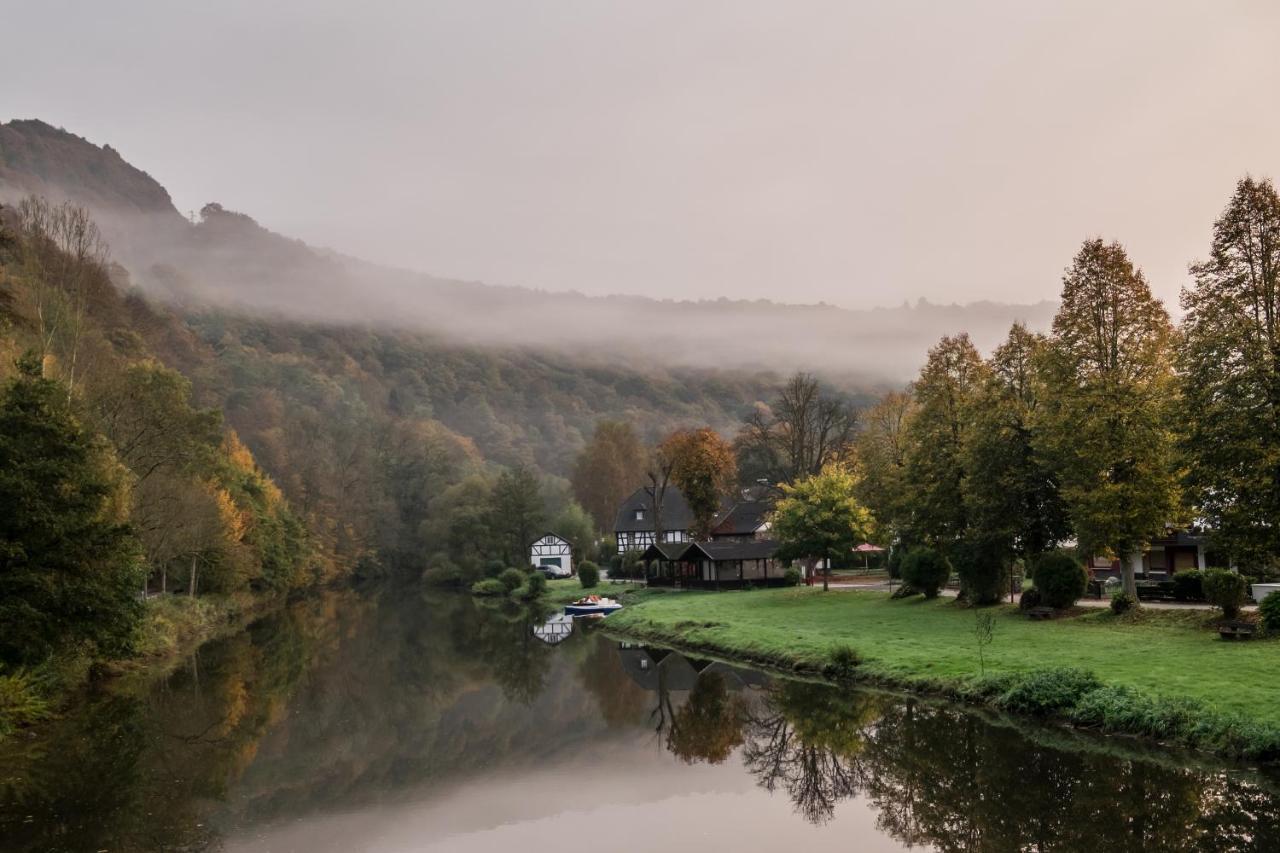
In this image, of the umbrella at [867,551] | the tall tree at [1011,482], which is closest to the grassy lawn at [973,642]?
the tall tree at [1011,482]

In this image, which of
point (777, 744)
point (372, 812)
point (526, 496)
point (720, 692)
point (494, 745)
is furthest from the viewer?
point (526, 496)

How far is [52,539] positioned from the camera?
25375 millimetres

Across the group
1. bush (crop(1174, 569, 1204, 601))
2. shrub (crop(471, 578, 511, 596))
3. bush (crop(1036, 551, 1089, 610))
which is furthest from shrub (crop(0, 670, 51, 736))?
shrub (crop(471, 578, 511, 596))

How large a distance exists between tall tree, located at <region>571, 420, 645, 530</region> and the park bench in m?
83.3

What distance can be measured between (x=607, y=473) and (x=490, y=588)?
89.8 ft

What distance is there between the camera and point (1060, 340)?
36.9 metres

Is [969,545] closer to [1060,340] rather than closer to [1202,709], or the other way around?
[1060,340]

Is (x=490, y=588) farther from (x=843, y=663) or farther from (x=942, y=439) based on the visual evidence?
(x=843, y=663)

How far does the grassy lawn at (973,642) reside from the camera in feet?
74.5

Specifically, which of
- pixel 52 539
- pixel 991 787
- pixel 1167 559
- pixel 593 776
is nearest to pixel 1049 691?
pixel 991 787

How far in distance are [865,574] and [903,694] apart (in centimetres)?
4432

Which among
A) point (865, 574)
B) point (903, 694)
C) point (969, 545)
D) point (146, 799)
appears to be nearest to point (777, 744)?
point (903, 694)

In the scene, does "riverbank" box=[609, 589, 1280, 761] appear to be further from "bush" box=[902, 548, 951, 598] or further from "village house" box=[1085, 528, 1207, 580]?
"village house" box=[1085, 528, 1207, 580]

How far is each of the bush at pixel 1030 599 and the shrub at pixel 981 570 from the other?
3.10 m
